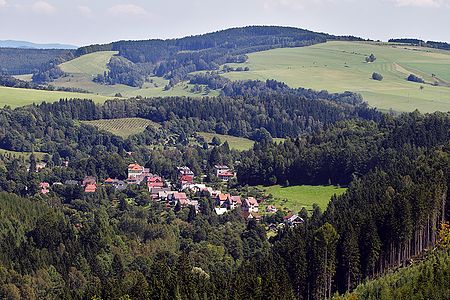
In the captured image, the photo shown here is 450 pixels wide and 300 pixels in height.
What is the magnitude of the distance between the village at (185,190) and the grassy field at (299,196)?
2.40m

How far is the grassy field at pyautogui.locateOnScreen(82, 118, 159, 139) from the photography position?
604 feet

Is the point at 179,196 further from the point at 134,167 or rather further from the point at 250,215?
the point at 134,167

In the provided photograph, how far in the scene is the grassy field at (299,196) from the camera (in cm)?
10919

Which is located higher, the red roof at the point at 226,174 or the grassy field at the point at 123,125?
the grassy field at the point at 123,125

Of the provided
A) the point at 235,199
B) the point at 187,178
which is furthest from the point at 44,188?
the point at 235,199

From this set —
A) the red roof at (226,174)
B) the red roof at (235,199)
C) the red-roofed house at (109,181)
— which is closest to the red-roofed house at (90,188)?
the red-roofed house at (109,181)

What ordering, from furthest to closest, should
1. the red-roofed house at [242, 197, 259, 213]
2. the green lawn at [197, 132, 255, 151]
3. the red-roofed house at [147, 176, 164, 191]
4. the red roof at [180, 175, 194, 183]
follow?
the green lawn at [197, 132, 255, 151] → the red roof at [180, 175, 194, 183] → the red-roofed house at [147, 176, 164, 191] → the red-roofed house at [242, 197, 259, 213]

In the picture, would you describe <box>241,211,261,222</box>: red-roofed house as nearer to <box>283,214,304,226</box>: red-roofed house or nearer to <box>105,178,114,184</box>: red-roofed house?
<box>283,214,304,226</box>: red-roofed house

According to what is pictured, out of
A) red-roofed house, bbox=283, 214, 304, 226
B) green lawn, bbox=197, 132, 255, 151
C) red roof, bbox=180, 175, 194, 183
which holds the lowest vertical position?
green lawn, bbox=197, 132, 255, 151

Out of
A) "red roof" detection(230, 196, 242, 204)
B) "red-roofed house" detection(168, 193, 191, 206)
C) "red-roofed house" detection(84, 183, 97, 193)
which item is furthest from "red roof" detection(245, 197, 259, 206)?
"red-roofed house" detection(84, 183, 97, 193)

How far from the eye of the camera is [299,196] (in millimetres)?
116188

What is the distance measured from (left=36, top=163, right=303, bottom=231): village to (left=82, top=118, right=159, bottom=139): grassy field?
1440 inches

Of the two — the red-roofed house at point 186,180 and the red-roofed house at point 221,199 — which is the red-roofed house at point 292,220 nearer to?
the red-roofed house at point 221,199

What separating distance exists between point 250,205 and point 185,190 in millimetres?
18453
